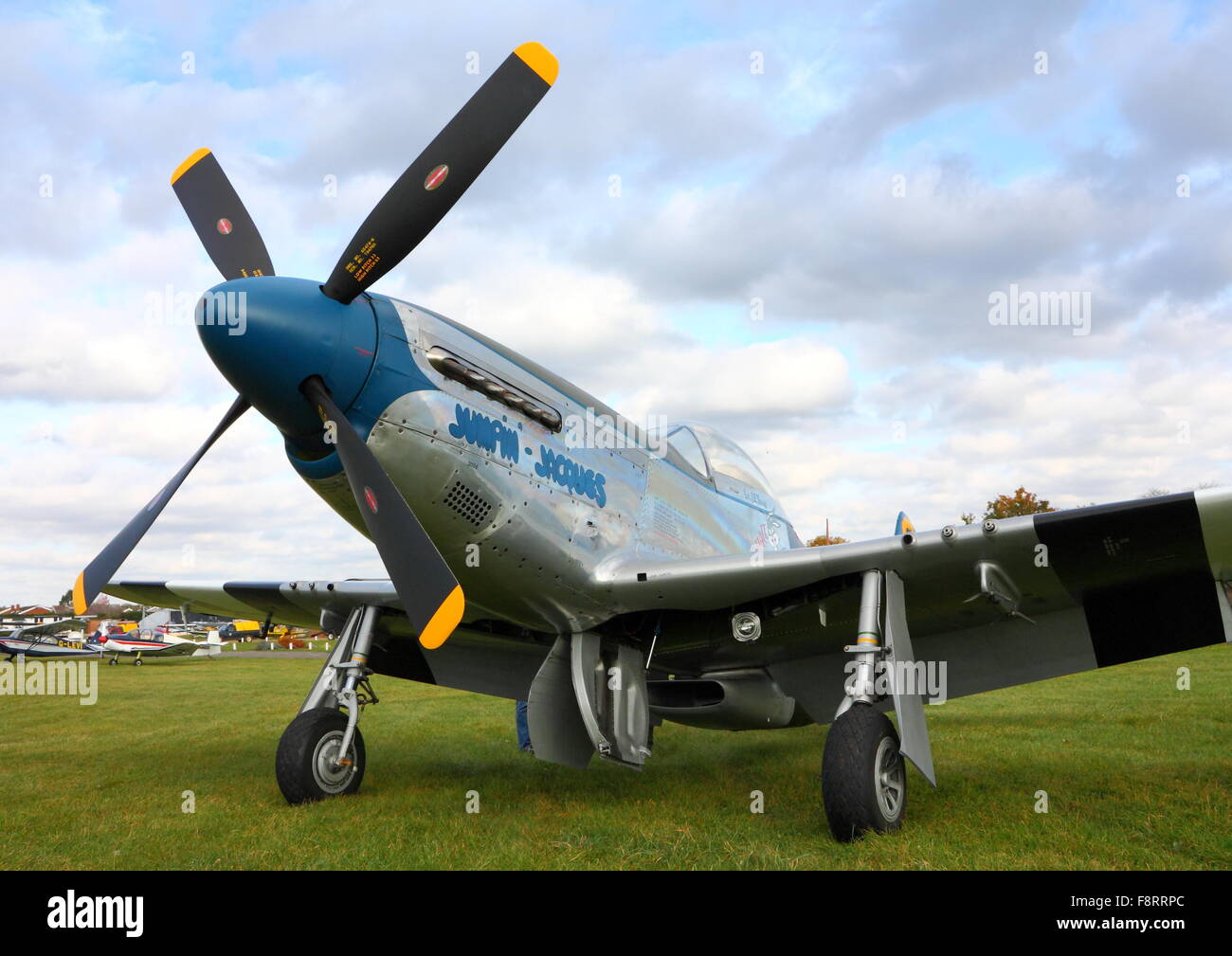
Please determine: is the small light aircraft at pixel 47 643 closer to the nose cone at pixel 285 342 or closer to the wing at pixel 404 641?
the wing at pixel 404 641

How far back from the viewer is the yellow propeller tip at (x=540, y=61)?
15.1 ft

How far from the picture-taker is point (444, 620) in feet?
13.7

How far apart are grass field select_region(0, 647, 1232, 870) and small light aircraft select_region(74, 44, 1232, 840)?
47cm

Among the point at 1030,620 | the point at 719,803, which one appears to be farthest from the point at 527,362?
the point at 1030,620

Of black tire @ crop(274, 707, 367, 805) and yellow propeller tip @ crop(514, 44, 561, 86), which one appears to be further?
black tire @ crop(274, 707, 367, 805)

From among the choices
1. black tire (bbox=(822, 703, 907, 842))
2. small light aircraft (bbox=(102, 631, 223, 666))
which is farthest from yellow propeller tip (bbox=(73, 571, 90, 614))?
small light aircraft (bbox=(102, 631, 223, 666))

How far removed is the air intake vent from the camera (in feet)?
16.0

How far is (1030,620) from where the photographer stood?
595 centimetres

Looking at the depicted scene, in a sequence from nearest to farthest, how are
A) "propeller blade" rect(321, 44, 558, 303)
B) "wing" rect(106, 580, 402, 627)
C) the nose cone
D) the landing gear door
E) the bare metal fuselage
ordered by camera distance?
the nose cone → "propeller blade" rect(321, 44, 558, 303) → the bare metal fuselage → the landing gear door → "wing" rect(106, 580, 402, 627)

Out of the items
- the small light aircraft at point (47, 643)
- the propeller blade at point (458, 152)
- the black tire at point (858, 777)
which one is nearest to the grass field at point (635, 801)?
the black tire at point (858, 777)

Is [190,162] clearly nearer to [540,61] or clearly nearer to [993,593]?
[540,61]

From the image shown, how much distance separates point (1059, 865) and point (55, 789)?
694cm

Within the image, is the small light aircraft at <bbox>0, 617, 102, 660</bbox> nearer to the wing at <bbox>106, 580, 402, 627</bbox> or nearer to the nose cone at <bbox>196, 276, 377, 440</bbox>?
the wing at <bbox>106, 580, 402, 627</bbox>
